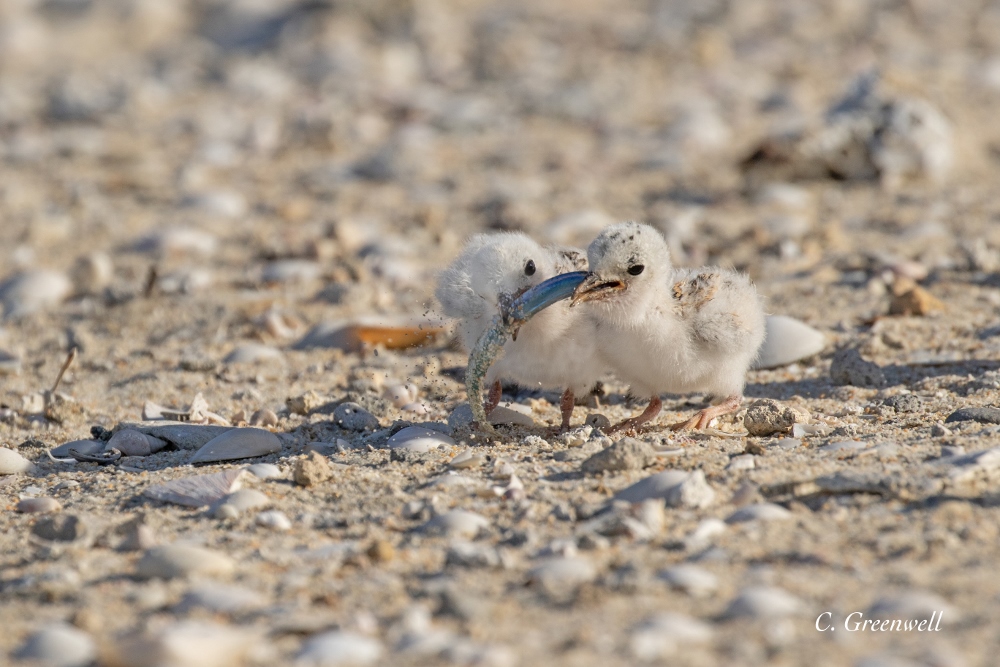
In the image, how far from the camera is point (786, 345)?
4.62 metres

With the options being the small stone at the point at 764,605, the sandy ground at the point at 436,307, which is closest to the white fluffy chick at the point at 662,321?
the sandy ground at the point at 436,307

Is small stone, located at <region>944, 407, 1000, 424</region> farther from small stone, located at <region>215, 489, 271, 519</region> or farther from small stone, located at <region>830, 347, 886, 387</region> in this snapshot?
small stone, located at <region>215, 489, 271, 519</region>

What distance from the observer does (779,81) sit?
9414 mm

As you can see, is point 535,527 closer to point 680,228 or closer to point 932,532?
point 932,532

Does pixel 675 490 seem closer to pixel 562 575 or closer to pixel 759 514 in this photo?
pixel 759 514

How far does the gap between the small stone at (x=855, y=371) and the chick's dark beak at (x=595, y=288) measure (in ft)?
3.57

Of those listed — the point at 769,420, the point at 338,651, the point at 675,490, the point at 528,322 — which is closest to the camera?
the point at 338,651

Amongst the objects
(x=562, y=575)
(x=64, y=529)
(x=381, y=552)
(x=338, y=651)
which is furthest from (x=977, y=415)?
(x=64, y=529)

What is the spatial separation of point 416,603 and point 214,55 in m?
9.47

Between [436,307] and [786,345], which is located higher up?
[786,345]

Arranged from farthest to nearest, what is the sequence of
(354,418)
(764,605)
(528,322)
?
(354,418), (528,322), (764,605)

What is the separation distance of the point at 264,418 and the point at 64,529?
Answer: 1.17 m

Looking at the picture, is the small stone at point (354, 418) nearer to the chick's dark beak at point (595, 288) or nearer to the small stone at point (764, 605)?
the chick's dark beak at point (595, 288)

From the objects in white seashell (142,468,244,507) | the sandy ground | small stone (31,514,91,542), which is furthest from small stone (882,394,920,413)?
small stone (31,514,91,542)
